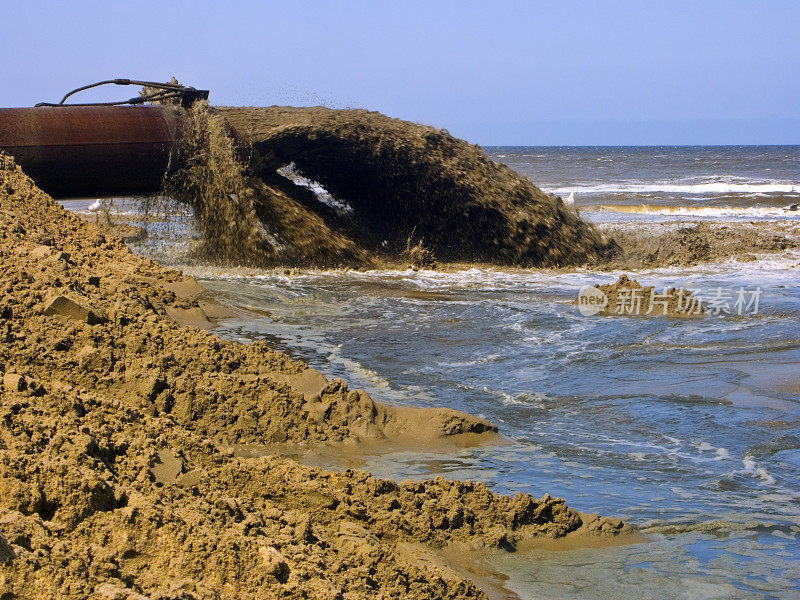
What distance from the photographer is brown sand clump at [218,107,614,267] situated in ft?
33.6

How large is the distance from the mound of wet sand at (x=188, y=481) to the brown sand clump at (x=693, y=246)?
24.4 ft

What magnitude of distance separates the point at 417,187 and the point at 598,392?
5798 mm

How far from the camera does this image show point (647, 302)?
764 centimetres

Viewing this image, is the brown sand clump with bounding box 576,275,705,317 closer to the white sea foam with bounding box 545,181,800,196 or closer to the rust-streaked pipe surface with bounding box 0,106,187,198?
the rust-streaked pipe surface with bounding box 0,106,187,198

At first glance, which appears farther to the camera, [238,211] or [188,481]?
[238,211]

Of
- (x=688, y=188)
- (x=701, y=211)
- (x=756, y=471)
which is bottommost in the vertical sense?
(x=756, y=471)

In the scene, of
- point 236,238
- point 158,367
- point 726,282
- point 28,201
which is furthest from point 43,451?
point 726,282

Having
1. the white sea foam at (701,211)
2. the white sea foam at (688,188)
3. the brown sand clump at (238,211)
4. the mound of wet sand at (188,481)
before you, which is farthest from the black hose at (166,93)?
the white sea foam at (688,188)

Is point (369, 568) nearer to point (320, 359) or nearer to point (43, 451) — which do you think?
point (43, 451)

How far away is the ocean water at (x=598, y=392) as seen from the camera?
2.88 metres

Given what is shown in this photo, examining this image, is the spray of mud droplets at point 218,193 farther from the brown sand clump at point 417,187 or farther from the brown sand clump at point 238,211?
the brown sand clump at point 417,187

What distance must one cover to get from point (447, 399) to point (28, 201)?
4.25 meters

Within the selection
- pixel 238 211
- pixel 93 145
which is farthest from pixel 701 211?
pixel 93 145

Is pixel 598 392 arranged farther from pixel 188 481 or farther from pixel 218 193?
pixel 218 193
